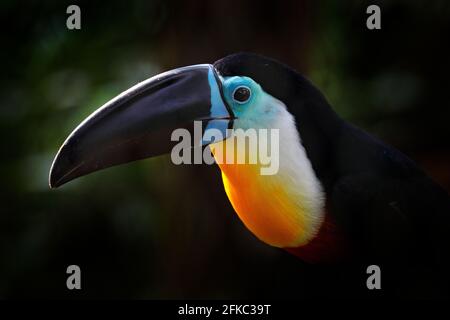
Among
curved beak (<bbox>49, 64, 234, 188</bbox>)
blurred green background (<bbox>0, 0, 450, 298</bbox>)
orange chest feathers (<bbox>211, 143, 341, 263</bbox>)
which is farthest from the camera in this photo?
blurred green background (<bbox>0, 0, 450, 298</bbox>)

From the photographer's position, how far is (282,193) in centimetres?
250

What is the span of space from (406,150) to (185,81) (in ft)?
6.07

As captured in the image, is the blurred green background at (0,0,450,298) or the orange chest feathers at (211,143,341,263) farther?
the blurred green background at (0,0,450,298)

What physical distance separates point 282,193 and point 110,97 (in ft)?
4.50

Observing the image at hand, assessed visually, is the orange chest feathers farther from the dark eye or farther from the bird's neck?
the dark eye

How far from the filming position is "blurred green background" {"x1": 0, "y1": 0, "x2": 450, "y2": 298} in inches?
142

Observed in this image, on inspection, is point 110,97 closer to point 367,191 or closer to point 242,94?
point 242,94

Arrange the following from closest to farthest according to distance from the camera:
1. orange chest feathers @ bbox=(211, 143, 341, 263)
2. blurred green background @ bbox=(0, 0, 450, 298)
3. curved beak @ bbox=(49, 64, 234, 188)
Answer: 1. curved beak @ bbox=(49, 64, 234, 188)
2. orange chest feathers @ bbox=(211, 143, 341, 263)
3. blurred green background @ bbox=(0, 0, 450, 298)

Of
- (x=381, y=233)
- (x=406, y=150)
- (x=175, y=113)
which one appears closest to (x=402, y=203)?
(x=381, y=233)

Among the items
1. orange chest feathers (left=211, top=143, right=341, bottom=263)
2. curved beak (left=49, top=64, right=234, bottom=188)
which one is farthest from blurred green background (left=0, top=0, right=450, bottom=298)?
curved beak (left=49, top=64, right=234, bottom=188)

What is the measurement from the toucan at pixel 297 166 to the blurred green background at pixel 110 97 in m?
0.85

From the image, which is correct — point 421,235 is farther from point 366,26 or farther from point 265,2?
point 366,26

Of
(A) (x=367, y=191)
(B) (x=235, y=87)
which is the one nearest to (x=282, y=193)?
(A) (x=367, y=191)
